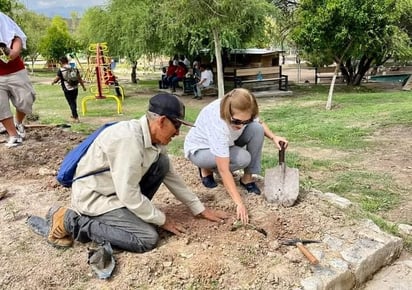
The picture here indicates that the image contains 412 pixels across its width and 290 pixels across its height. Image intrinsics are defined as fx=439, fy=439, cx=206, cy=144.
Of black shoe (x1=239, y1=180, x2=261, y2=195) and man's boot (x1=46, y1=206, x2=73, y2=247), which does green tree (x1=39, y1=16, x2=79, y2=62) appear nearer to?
black shoe (x1=239, y1=180, x2=261, y2=195)

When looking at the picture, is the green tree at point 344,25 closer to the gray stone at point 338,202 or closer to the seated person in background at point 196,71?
the seated person in background at point 196,71

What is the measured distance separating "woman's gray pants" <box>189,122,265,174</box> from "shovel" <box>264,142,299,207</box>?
0.19 meters

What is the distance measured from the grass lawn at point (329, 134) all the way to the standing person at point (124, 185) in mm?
1499

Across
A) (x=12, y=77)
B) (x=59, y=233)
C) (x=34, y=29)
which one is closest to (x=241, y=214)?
(x=59, y=233)

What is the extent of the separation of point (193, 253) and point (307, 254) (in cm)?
60

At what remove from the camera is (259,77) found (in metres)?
15.8

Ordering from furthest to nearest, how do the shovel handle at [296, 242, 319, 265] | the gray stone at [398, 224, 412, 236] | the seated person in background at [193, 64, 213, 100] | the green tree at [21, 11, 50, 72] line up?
the green tree at [21, 11, 50, 72], the seated person in background at [193, 64, 213, 100], the gray stone at [398, 224, 412, 236], the shovel handle at [296, 242, 319, 265]

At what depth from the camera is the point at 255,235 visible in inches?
101

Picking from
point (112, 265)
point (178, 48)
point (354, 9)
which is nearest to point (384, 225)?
point (112, 265)

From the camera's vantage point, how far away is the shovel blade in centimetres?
301

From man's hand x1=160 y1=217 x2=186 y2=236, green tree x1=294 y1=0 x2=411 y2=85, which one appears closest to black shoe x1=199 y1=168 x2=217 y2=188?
man's hand x1=160 y1=217 x2=186 y2=236

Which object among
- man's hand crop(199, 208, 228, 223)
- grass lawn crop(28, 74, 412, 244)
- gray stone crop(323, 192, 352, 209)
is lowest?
grass lawn crop(28, 74, 412, 244)

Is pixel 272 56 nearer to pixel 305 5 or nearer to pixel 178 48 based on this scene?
pixel 178 48

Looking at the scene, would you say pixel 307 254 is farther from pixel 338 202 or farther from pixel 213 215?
pixel 338 202
